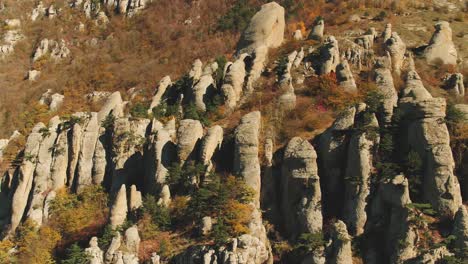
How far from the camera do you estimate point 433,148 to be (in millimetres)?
30219

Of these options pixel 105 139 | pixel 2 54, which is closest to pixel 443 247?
pixel 105 139

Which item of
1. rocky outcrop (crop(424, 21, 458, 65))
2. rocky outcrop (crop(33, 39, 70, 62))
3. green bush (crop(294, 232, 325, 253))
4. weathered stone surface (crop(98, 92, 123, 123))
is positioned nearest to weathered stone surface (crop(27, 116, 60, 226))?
weathered stone surface (crop(98, 92, 123, 123))

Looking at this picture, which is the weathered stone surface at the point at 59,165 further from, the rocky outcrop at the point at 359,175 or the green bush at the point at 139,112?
the rocky outcrop at the point at 359,175

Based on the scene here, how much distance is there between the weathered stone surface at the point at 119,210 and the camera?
33306 mm

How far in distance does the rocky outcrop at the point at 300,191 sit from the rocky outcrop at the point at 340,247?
1.72 meters

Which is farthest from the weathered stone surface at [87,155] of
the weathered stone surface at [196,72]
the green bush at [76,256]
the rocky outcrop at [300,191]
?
the rocky outcrop at [300,191]

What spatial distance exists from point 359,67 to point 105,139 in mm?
18649

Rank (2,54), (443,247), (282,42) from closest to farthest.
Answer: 1. (443,247)
2. (282,42)
3. (2,54)

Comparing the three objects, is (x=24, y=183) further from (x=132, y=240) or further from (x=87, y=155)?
(x=132, y=240)

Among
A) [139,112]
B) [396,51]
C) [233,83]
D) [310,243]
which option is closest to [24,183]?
[139,112]

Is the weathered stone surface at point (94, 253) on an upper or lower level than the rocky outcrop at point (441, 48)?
lower

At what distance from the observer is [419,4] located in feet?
191

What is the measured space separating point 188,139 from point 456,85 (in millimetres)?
18288

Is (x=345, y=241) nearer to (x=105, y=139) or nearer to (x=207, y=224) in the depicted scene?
(x=207, y=224)
